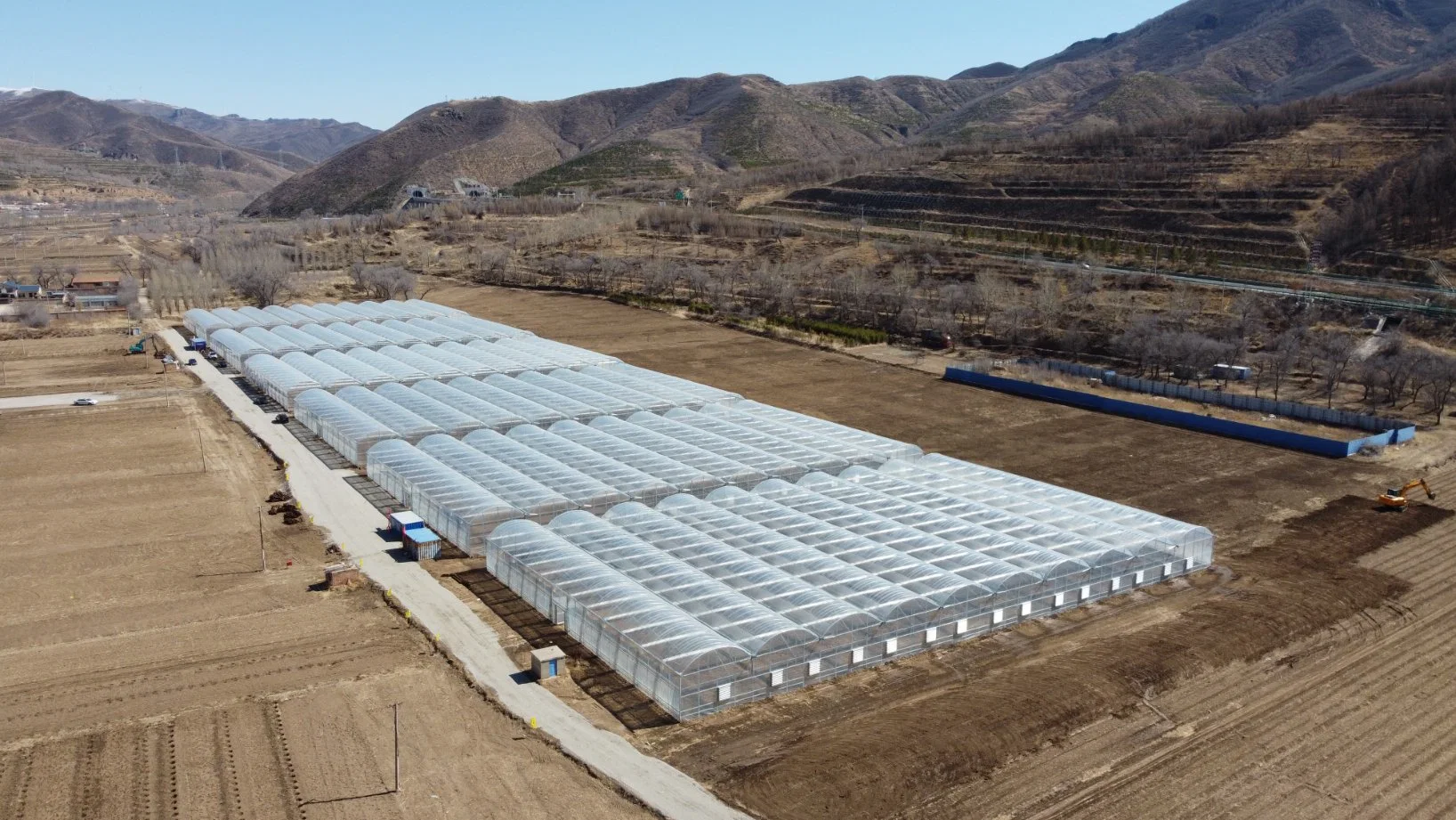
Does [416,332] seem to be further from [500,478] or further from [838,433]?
[838,433]

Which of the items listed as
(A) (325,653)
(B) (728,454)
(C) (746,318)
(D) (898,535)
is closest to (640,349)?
(C) (746,318)

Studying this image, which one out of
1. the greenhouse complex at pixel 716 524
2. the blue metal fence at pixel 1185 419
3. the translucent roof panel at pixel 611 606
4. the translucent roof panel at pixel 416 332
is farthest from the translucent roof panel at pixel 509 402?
the blue metal fence at pixel 1185 419

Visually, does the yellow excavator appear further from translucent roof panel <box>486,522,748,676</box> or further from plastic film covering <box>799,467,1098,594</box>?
translucent roof panel <box>486,522,748,676</box>

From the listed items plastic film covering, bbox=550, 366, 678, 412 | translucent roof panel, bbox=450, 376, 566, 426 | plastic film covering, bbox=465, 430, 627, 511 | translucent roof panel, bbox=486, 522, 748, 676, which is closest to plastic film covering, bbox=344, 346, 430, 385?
translucent roof panel, bbox=450, 376, 566, 426

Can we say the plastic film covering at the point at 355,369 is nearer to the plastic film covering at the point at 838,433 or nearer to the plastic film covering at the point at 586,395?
the plastic film covering at the point at 586,395

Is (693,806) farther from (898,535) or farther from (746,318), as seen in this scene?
(746,318)

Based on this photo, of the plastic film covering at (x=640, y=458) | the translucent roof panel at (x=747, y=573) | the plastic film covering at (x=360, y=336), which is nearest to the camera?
the translucent roof panel at (x=747, y=573)
